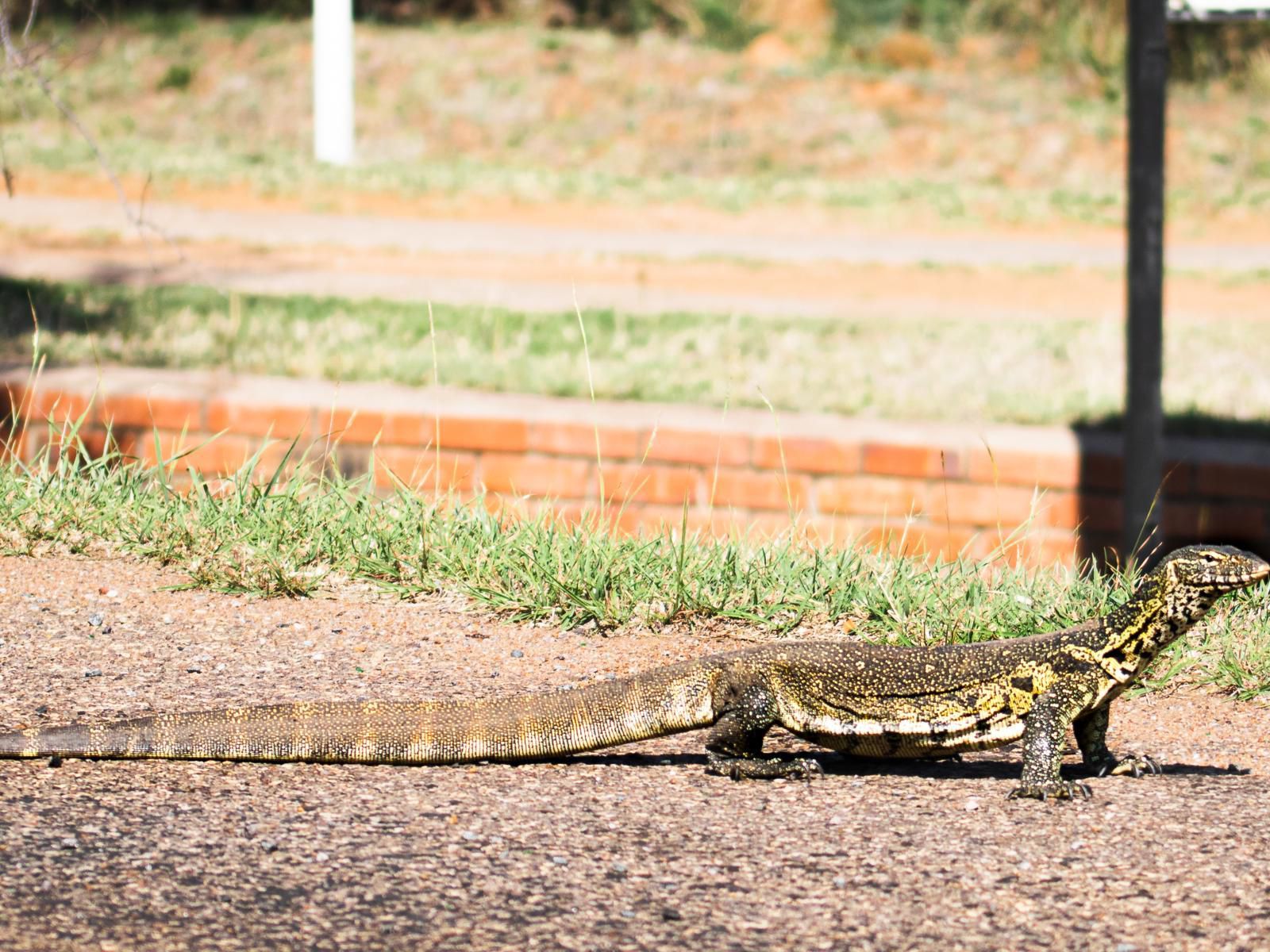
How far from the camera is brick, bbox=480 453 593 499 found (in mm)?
5957

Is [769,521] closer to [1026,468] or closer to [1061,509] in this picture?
[1026,468]

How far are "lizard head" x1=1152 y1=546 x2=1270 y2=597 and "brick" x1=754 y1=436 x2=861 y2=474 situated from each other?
7.77 ft

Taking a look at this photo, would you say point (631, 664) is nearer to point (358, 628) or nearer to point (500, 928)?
point (358, 628)

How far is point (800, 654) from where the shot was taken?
11.6 ft

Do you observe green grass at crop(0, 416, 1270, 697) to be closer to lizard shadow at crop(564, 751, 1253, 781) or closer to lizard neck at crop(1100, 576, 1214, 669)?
lizard shadow at crop(564, 751, 1253, 781)

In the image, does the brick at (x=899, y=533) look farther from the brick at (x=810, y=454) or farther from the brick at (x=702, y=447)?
the brick at (x=702, y=447)

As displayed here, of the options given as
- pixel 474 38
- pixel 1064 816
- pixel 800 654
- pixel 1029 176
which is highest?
pixel 474 38

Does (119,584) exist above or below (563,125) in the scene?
below

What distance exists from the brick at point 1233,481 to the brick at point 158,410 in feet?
11.5

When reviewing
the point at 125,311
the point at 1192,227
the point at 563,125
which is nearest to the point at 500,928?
the point at 125,311

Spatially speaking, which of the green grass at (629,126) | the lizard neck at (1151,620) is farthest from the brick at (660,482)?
the green grass at (629,126)

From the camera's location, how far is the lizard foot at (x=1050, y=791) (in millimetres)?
3371

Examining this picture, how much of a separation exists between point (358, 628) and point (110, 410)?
2119mm

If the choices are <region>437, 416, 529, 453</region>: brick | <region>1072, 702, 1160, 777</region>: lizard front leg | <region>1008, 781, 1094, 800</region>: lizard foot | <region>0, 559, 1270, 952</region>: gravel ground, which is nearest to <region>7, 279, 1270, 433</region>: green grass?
<region>437, 416, 529, 453</region>: brick
